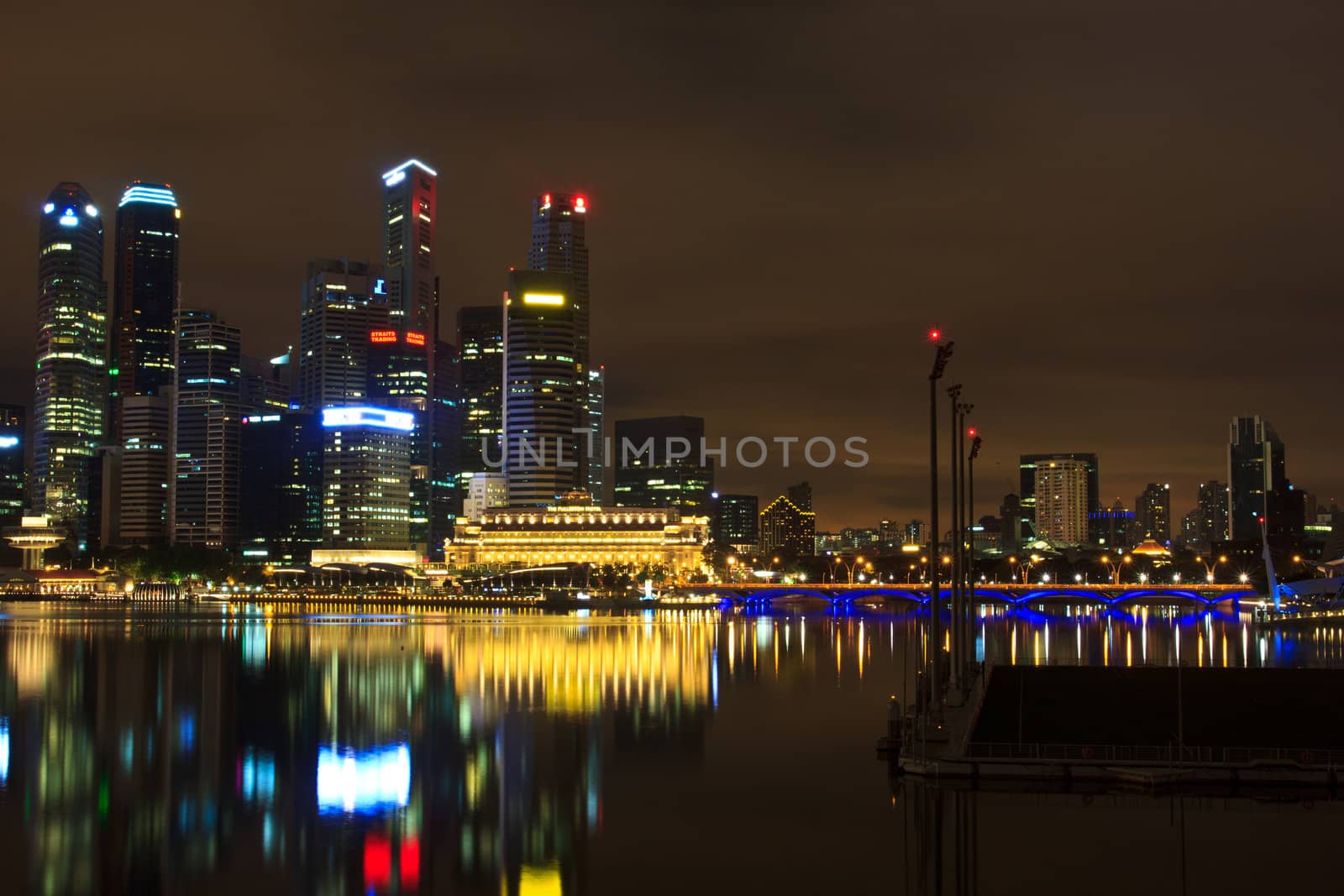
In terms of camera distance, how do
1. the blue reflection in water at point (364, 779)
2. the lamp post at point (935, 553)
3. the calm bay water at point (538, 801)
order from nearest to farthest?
the calm bay water at point (538, 801)
the blue reflection in water at point (364, 779)
the lamp post at point (935, 553)

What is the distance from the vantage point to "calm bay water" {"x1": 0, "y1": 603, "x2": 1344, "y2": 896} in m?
32.5

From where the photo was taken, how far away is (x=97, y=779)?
46188mm

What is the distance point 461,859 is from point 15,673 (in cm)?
6636

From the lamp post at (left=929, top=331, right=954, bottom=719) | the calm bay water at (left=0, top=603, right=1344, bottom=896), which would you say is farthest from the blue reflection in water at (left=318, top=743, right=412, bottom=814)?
the lamp post at (left=929, top=331, right=954, bottom=719)

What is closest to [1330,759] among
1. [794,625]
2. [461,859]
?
[461,859]

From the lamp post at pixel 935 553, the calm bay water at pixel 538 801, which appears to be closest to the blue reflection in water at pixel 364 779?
the calm bay water at pixel 538 801

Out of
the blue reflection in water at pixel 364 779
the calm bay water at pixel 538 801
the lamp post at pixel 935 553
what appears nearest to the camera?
the calm bay water at pixel 538 801

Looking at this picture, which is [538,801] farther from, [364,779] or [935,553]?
[935,553]

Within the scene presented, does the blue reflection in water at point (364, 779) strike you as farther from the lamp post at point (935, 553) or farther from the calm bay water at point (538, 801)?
the lamp post at point (935, 553)

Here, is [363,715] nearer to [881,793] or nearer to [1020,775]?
[881,793]

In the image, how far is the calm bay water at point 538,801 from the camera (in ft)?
107

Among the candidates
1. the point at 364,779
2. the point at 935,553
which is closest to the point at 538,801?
the point at 364,779

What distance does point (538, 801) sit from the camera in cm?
4244

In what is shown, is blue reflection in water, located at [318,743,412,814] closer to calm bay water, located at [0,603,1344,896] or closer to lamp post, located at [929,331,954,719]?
calm bay water, located at [0,603,1344,896]
